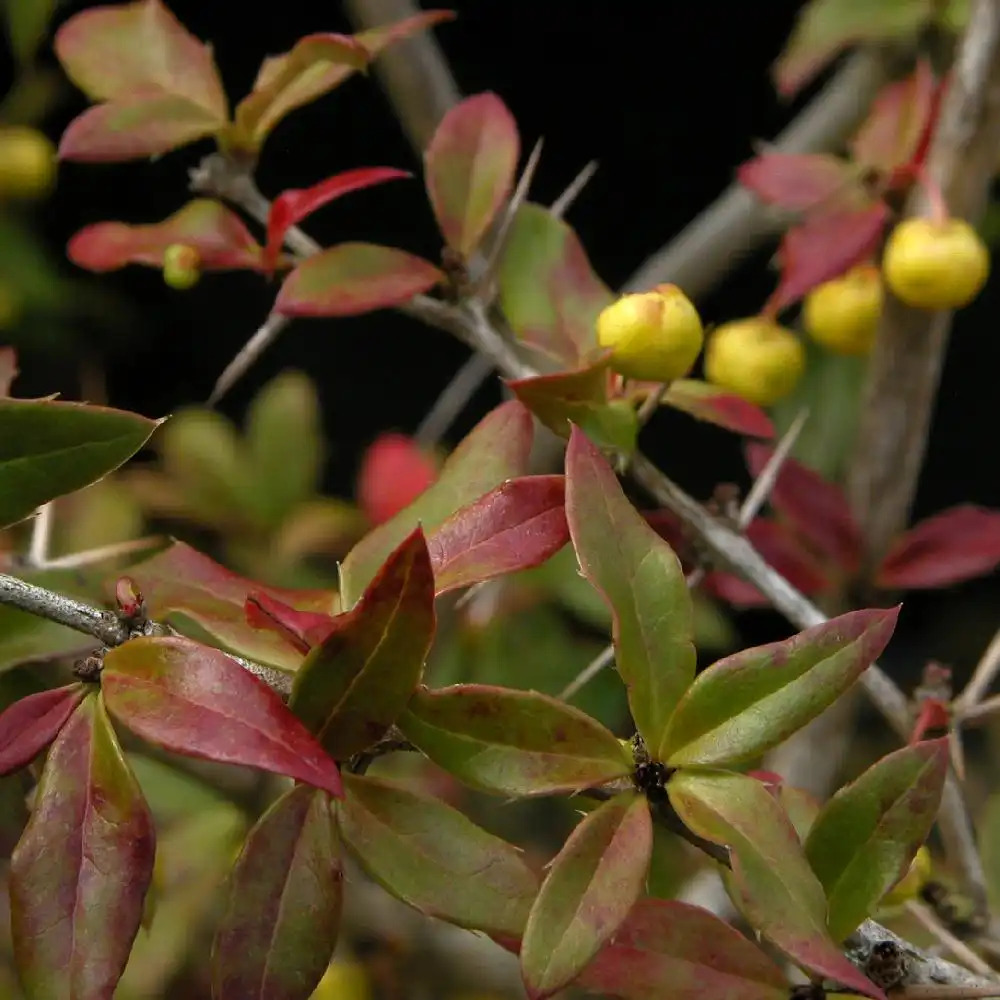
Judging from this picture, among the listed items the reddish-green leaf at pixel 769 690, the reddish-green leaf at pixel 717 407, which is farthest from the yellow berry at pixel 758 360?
the reddish-green leaf at pixel 769 690

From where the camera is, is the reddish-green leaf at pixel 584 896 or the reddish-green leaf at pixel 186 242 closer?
the reddish-green leaf at pixel 584 896

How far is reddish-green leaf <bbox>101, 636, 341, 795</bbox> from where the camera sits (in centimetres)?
30

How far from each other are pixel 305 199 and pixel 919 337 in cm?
39

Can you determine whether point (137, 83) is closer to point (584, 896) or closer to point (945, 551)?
point (584, 896)

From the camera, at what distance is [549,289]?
54 centimetres

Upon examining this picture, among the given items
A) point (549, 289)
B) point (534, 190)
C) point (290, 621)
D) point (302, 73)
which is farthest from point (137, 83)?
point (534, 190)

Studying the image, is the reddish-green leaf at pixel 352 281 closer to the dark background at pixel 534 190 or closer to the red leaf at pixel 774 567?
the red leaf at pixel 774 567

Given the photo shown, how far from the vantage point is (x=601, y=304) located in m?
0.54

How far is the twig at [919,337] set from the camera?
650 millimetres

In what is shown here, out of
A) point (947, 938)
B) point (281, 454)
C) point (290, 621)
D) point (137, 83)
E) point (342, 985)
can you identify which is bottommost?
point (342, 985)

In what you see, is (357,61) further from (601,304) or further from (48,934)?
(48,934)

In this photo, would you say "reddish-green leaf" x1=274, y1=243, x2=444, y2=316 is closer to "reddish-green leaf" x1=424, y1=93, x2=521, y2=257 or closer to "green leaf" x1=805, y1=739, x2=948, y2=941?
"reddish-green leaf" x1=424, y1=93, x2=521, y2=257

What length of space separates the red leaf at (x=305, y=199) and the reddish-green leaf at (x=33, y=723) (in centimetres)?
23

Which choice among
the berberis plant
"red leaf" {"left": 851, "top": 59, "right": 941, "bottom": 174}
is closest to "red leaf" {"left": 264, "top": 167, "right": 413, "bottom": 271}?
the berberis plant
